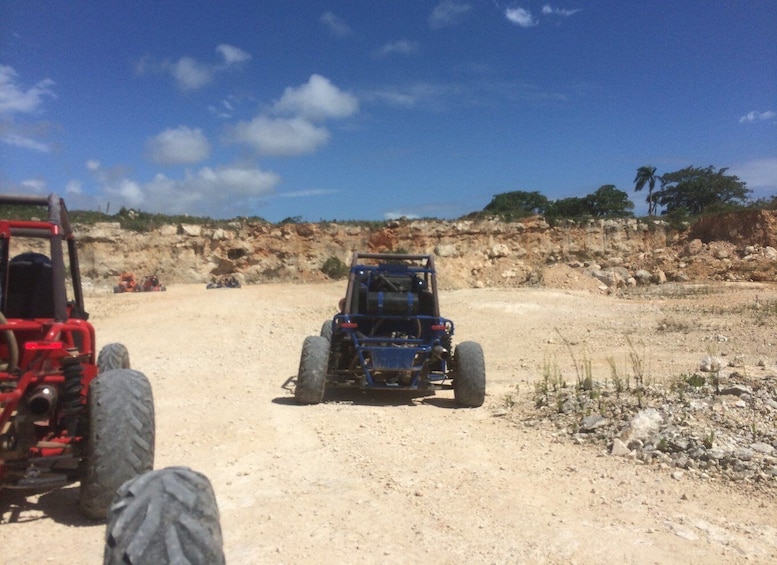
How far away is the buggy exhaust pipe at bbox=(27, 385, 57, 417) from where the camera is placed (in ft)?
11.3

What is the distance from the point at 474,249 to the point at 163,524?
95.0 ft

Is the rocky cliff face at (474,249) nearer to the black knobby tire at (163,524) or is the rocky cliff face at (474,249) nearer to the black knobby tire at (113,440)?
the black knobby tire at (113,440)

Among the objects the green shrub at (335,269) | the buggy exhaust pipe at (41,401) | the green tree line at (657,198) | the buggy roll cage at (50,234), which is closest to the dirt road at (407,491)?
the buggy exhaust pipe at (41,401)

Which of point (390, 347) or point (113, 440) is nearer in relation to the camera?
point (113, 440)

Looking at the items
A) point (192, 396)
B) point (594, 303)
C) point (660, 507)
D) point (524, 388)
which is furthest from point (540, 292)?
point (660, 507)

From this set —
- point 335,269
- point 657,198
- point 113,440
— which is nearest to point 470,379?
point 113,440

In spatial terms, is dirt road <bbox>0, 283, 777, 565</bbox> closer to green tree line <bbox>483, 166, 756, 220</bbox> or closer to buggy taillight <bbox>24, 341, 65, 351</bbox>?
buggy taillight <bbox>24, 341, 65, 351</bbox>

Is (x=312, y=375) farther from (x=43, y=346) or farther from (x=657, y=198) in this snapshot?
(x=657, y=198)

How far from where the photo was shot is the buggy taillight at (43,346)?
3482mm

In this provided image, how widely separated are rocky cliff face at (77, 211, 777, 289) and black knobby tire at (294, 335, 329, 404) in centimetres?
1967

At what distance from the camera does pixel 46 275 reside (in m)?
4.89

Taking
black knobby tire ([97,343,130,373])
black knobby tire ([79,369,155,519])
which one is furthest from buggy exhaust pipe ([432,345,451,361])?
black knobby tire ([79,369,155,519])

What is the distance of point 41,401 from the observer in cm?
348

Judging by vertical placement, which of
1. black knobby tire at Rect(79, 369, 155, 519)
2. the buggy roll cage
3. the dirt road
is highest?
the buggy roll cage
